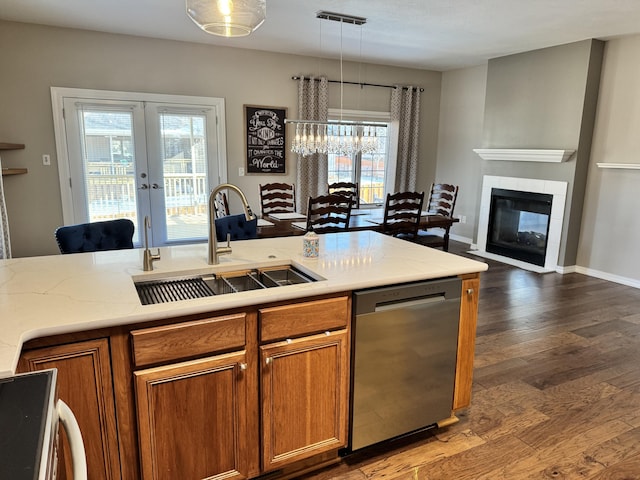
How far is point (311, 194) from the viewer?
635cm

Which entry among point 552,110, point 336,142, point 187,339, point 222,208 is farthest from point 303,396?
point 552,110

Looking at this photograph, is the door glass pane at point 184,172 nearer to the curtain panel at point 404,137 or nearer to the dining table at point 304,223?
the dining table at point 304,223

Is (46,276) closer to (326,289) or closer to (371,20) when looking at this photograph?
(326,289)

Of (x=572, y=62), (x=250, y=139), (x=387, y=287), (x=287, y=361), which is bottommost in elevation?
(x=287, y=361)

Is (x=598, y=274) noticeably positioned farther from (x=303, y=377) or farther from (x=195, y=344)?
(x=195, y=344)

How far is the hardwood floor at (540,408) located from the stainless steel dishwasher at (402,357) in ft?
0.56

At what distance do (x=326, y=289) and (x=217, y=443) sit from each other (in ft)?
2.39

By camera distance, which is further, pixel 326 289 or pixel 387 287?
pixel 387 287

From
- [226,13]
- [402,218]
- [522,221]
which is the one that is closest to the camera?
[226,13]

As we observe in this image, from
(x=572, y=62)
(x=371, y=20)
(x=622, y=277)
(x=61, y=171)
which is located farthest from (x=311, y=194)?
(x=622, y=277)

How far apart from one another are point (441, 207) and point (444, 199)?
0.11 metres

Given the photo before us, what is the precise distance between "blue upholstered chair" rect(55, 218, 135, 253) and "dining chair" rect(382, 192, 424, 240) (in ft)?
8.43

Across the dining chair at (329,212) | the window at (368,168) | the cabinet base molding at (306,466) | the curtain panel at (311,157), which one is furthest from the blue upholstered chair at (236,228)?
the window at (368,168)

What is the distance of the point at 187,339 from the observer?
62.0 inches
